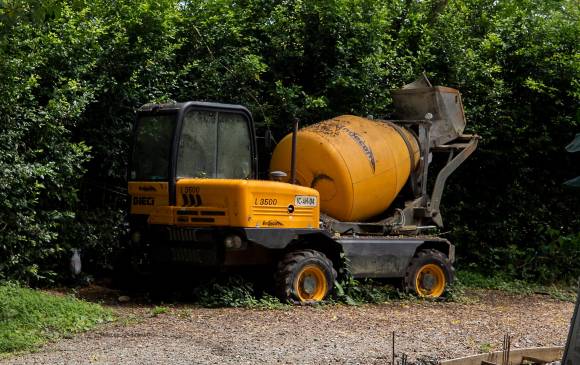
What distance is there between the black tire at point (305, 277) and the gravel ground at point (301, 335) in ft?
0.99

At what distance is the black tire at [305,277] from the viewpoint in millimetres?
11602

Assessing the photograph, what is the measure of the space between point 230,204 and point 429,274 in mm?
3526

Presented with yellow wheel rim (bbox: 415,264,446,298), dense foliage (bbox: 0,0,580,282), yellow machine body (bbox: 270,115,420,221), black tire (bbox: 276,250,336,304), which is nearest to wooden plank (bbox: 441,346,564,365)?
black tire (bbox: 276,250,336,304)

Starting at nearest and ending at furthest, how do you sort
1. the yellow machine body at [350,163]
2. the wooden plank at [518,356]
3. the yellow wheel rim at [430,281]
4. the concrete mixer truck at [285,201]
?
the wooden plank at [518,356], the concrete mixer truck at [285,201], the yellow machine body at [350,163], the yellow wheel rim at [430,281]

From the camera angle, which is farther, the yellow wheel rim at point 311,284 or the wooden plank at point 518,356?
the yellow wheel rim at point 311,284

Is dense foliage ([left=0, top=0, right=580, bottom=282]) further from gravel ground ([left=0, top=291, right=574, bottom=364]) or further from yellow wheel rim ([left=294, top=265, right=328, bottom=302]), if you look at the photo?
yellow wheel rim ([left=294, top=265, right=328, bottom=302])

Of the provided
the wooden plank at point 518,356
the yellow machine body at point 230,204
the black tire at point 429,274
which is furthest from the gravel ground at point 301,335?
the yellow machine body at point 230,204

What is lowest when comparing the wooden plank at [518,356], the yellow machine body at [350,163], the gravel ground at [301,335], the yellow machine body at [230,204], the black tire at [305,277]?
the gravel ground at [301,335]

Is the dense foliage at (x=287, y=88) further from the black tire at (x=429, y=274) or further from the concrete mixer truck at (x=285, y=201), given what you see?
the black tire at (x=429, y=274)

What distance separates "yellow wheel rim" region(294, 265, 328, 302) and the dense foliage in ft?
10.2

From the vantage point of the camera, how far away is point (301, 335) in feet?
31.3

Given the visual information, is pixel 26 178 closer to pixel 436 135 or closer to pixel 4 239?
pixel 4 239

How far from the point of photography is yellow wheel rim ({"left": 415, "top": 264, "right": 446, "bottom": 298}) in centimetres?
1315

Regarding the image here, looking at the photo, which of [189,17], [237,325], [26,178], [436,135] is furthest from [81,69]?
[436,135]
